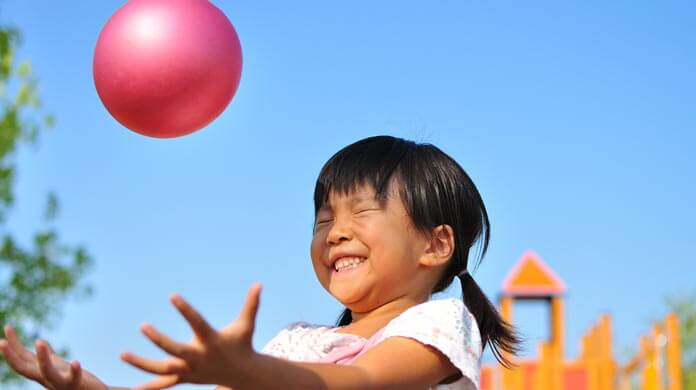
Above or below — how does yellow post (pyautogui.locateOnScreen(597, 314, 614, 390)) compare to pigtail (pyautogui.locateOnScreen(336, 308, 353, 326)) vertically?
below

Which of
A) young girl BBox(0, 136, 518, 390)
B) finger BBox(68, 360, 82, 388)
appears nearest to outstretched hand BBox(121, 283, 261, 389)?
young girl BBox(0, 136, 518, 390)

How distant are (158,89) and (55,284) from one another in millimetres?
11602

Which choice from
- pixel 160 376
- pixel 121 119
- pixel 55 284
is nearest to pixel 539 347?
pixel 55 284

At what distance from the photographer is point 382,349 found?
2.56 m

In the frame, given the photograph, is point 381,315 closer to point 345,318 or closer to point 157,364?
point 345,318

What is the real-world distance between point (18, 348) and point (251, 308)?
1018 mm

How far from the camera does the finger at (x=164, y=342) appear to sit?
1895 millimetres

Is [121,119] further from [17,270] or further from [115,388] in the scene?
[17,270]

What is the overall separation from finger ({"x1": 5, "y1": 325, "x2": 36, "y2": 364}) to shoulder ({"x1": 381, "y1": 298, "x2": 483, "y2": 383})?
87cm

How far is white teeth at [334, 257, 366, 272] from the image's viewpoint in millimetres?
2924

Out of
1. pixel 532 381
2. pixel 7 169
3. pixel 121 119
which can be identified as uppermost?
pixel 7 169

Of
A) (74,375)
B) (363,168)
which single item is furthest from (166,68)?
(74,375)

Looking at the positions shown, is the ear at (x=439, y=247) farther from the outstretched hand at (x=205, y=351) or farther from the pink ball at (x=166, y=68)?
the outstretched hand at (x=205, y=351)

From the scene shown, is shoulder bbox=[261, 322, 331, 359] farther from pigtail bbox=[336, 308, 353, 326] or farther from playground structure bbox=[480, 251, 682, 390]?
playground structure bbox=[480, 251, 682, 390]
